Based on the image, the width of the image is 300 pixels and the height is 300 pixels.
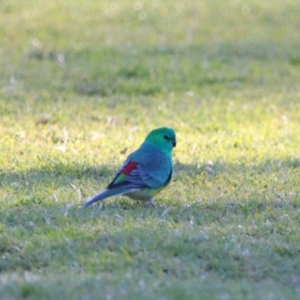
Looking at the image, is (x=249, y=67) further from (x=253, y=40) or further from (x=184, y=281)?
(x=184, y=281)

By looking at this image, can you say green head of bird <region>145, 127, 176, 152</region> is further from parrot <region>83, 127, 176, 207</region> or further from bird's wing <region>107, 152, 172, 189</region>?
bird's wing <region>107, 152, 172, 189</region>

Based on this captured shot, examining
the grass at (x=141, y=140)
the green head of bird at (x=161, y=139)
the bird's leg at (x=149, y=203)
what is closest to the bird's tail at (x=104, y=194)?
the grass at (x=141, y=140)

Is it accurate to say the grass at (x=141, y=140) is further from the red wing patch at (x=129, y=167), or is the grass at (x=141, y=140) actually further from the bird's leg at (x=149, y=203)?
the red wing patch at (x=129, y=167)

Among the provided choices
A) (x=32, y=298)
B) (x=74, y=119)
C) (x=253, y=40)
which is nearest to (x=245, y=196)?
(x=32, y=298)

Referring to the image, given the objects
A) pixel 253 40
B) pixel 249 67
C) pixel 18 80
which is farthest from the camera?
pixel 253 40

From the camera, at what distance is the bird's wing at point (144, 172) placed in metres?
6.27

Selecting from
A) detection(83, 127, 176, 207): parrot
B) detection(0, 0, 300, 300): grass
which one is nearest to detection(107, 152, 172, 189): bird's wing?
detection(83, 127, 176, 207): parrot

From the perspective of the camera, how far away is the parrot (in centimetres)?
618

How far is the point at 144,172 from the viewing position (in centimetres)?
637

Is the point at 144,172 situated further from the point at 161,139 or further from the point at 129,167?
the point at 161,139

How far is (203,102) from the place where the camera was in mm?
10992

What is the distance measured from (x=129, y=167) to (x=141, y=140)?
8.37 ft

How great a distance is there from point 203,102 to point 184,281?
20.4 ft

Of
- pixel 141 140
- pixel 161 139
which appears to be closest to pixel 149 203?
pixel 161 139
